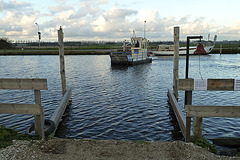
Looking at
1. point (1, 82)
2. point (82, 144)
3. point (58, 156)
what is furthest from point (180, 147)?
point (1, 82)

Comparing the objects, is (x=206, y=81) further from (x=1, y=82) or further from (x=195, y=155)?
(x=1, y=82)

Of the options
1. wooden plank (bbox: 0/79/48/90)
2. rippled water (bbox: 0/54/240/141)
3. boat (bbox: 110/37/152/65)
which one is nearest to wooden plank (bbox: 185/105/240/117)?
rippled water (bbox: 0/54/240/141)

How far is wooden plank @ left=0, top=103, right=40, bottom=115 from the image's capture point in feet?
17.3

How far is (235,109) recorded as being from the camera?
16.6ft

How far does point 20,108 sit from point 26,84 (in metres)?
0.62

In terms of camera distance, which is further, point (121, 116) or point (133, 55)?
point (133, 55)

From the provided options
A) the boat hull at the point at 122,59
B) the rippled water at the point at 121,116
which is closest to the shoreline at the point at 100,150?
the rippled water at the point at 121,116

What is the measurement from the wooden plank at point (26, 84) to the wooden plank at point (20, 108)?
1.47 feet

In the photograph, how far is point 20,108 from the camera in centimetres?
534

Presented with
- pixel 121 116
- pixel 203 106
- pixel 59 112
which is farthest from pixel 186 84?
pixel 59 112

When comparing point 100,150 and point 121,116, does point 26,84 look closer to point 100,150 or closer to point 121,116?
point 100,150

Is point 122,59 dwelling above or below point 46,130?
above

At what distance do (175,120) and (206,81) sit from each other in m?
3.51

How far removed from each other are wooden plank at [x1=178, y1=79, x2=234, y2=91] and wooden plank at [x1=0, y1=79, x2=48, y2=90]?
134 inches
